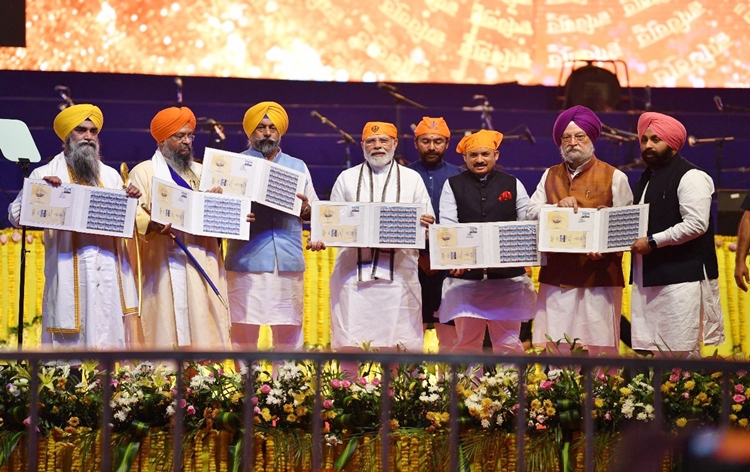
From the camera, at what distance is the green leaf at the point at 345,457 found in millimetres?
4242

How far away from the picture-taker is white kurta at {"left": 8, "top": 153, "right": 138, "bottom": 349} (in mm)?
5777

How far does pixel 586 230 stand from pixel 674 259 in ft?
1.59

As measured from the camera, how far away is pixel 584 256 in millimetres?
5805

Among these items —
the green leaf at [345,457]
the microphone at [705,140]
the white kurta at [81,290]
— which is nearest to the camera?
the green leaf at [345,457]

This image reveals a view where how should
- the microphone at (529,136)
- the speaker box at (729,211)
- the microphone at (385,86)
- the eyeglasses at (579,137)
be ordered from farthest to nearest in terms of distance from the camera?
the microphone at (385,86) → the microphone at (529,136) → the speaker box at (729,211) → the eyeglasses at (579,137)

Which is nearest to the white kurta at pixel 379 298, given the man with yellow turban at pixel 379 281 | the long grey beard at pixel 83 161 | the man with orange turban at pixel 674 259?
the man with yellow turban at pixel 379 281

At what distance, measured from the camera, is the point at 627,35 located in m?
9.23

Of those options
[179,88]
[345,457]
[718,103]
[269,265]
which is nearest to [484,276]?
[269,265]

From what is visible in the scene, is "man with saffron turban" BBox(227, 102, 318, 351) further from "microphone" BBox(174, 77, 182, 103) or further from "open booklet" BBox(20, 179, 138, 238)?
"microphone" BBox(174, 77, 182, 103)

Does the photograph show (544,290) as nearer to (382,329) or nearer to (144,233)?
(382,329)

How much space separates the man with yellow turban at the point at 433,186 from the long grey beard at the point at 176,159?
143 centimetres

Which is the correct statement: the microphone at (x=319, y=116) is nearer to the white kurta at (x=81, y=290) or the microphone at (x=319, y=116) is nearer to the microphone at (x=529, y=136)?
the microphone at (x=529, y=136)

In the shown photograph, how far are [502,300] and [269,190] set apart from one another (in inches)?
58.5

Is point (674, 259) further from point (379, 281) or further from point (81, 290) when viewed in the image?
point (81, 290)
